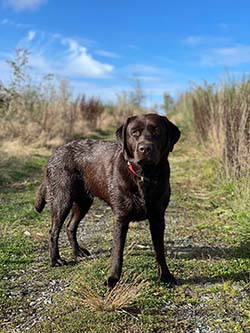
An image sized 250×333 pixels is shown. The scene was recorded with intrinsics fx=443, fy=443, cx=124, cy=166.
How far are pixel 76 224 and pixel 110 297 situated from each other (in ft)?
5.49

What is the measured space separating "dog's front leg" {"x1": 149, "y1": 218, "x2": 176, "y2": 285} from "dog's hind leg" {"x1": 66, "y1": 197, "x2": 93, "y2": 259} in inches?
41.4

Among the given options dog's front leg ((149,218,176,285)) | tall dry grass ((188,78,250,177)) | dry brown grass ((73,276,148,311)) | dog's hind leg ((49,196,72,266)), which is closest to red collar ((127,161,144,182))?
dog's front leg ((149,218,176,285))

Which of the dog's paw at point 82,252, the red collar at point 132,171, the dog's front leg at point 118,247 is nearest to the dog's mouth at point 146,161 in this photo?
the red collar at point 132,171

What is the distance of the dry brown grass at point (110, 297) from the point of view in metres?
3.23

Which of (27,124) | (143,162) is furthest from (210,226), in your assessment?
(27,124)

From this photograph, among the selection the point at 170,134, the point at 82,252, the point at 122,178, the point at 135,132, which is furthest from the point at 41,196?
the point at 170,134

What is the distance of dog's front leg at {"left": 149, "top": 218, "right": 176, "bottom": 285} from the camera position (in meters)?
3.86

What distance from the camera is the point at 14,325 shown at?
10.3 feet

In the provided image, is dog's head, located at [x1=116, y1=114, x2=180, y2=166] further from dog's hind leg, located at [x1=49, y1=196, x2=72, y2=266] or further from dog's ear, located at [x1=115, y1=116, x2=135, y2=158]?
dog's hind leg, located at [x1=49, y1=196, x2=72, y2=266]

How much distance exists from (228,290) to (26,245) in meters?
2.38

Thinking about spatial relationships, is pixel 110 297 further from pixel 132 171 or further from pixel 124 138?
pixel 124 138

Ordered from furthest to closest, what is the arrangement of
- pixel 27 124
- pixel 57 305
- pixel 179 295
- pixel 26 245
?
pixel 27 124 → pixel 26 245 → pixel 179 295 → pixel 57 305

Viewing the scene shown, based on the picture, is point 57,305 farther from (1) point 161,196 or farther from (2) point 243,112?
(2) point 243,112

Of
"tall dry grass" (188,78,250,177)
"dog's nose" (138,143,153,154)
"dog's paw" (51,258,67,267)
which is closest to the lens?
"dog's nose" (138,143,153,154)
